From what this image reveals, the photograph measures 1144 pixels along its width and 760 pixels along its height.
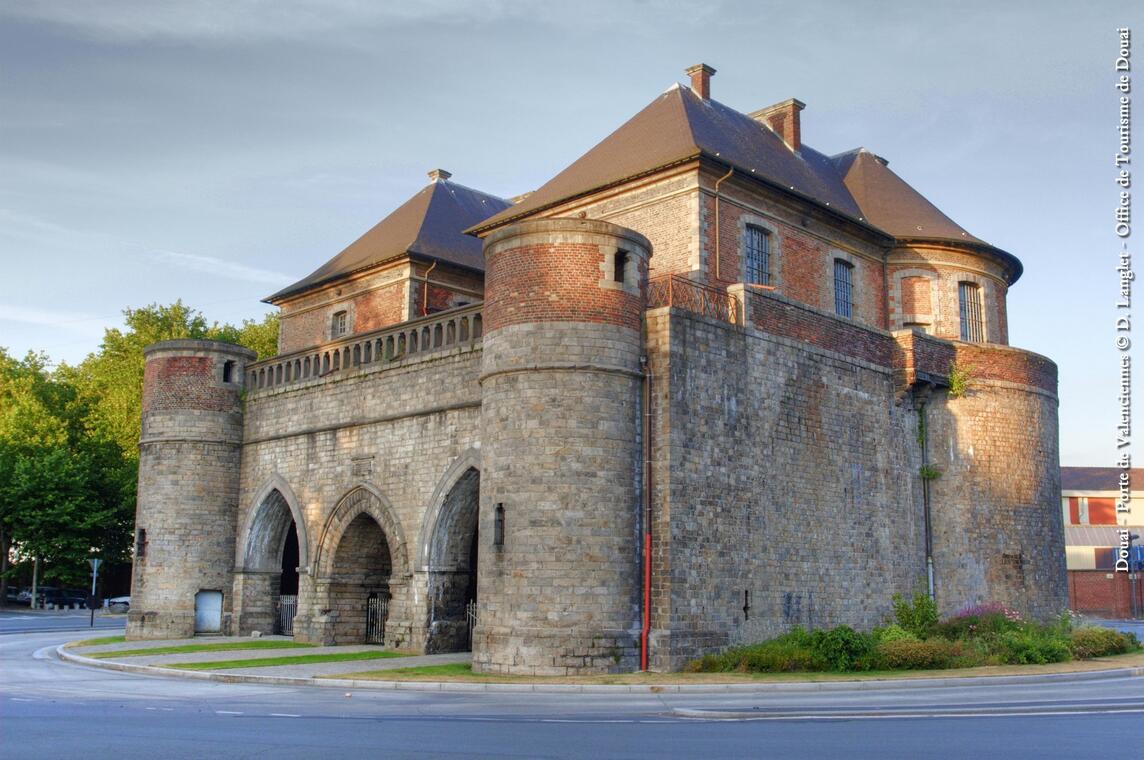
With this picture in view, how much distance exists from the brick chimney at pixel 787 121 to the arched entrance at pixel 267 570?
1649cm

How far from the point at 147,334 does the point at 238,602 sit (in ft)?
94.8

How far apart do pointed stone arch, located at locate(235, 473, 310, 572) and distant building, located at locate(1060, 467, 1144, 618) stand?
2840 centimetres

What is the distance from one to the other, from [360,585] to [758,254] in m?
12.0

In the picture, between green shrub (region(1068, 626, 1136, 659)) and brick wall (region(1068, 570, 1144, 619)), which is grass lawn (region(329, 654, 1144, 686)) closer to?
green shrub (region(1068, 626, 1136, 659))

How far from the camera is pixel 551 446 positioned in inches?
741

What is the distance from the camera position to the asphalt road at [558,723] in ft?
30.9

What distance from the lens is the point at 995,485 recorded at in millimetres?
25375

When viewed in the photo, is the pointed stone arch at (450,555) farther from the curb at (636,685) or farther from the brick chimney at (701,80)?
the brick chimney at (701,80)

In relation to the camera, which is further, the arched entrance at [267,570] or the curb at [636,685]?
the arched entrance at [267,570]

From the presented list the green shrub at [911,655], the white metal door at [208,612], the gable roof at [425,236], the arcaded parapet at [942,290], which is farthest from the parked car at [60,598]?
the green shrub at [911,655]

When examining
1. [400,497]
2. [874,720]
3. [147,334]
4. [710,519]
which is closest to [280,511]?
[400,497]

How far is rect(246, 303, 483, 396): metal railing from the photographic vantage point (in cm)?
2322

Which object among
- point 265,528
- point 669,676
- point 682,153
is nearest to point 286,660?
point 669,676

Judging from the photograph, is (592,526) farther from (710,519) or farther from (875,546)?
(875,546)
